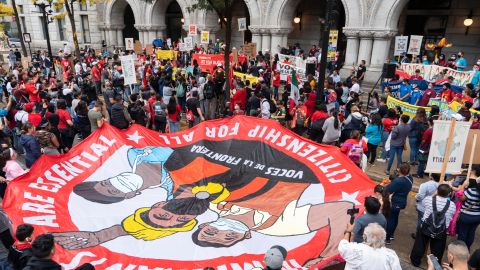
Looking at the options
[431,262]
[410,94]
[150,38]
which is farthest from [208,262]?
[150,38]

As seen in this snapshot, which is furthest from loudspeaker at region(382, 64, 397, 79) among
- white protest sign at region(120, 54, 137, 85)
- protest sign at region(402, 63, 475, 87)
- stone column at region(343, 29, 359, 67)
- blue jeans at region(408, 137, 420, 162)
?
white protest sign at region(120, 54, 137, 85)

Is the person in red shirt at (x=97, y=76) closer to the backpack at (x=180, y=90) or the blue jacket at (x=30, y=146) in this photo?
the backpack at (x=180, y=90)

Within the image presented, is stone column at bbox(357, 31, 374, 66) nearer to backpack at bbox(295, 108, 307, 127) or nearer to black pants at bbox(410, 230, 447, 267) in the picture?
backpack at bbox(295, 108, 307, 127)

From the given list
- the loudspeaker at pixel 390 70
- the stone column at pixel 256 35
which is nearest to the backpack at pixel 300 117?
the loudspeaker at pixel 390 70

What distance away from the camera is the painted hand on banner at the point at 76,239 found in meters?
4.89

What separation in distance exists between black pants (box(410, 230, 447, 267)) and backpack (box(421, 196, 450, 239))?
0.14 m

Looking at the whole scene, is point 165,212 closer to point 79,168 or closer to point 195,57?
point 79,168

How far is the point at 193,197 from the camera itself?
620 centimetres

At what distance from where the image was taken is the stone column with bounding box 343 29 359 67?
1806 cm

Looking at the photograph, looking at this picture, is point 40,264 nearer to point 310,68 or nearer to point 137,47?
point 310,68

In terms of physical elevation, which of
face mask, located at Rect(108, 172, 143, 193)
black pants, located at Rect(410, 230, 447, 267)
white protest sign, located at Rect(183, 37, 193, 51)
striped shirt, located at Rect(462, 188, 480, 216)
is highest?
white protest sign, located at Rect(183, 37, 193, 51)

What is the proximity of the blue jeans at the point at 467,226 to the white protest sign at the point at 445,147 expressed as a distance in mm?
812

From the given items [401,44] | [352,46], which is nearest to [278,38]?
[352,46]

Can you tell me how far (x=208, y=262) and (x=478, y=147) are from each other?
4.98 metres
